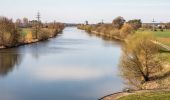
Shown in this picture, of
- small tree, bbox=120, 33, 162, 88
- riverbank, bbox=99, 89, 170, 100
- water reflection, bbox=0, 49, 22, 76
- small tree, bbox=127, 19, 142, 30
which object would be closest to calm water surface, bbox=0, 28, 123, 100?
water reflection, bbox=0, 49, 22, 76

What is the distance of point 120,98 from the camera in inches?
851

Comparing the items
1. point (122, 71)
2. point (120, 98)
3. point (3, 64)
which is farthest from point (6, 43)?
point (120, 98)

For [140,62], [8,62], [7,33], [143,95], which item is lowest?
[8,62]

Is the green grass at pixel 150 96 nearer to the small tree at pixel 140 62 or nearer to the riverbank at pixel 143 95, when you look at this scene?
the riverbank at pixel 143 95

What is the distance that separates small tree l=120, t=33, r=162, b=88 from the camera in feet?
95.3

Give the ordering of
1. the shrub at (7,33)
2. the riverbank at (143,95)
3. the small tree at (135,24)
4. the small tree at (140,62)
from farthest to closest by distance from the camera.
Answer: the small tree at (135,24), the shrub at (7,33), the small tree at (140,62), the riverbank at (143,95)

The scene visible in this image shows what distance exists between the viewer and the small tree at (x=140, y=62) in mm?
29062

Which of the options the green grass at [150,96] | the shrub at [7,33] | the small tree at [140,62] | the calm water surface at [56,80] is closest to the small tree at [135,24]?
A: the shrub at [7,33]

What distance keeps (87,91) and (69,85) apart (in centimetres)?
282

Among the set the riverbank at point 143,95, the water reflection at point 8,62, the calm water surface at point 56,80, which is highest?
the riverbank at point 143,95

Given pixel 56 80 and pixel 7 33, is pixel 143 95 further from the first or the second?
pixel 7 33

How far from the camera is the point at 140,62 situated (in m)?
29.1

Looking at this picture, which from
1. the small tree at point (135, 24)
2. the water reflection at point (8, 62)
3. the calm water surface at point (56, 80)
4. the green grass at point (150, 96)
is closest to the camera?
the green grass at point (150, 96)

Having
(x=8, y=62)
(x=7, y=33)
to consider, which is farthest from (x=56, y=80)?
(x=7, y=33)
